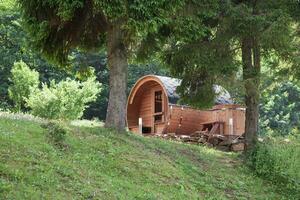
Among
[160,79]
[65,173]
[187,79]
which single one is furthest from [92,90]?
[65,173]

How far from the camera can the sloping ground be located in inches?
357

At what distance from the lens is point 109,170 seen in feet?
36.7

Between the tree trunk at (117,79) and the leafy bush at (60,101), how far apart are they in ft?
33.6

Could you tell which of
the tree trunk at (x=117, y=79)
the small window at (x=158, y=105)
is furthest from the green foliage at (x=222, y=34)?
the small window at (x=158, y=105)

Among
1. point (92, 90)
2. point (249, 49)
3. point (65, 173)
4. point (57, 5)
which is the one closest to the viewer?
point (65, 173)

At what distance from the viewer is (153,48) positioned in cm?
1658

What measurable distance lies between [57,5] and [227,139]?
32.3 ft

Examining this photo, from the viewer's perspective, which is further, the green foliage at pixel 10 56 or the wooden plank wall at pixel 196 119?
the green foliage at pixel 10 56

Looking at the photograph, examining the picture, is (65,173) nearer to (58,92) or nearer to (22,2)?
(22,2)

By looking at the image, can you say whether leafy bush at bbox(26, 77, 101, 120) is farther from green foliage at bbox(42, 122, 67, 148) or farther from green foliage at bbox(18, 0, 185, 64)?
green foliage at bbox(42, 122, 67, 148)

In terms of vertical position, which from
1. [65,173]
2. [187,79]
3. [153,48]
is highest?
[153,48]

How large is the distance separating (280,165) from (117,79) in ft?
18.5

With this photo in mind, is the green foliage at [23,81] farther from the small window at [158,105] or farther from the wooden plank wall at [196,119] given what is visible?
the wooden plank wall at [196,119]

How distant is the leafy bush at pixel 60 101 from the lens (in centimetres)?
2517
